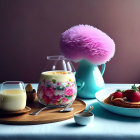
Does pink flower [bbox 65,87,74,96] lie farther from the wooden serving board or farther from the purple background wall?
the purple background wall

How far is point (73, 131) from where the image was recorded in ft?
2.29

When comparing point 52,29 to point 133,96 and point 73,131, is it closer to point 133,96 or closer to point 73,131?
point 133,96

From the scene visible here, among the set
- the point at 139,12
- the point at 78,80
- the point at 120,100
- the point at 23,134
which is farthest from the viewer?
the point at 139,12

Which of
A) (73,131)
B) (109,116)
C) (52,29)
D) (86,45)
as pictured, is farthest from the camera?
(52,29)

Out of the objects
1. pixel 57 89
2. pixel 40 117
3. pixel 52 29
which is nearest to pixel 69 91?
pixel 57 89

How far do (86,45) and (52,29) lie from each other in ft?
4.97

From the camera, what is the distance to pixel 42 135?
681 mm

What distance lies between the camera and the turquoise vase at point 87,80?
106 centimetres

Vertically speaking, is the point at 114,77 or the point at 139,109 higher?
the point at 139,109

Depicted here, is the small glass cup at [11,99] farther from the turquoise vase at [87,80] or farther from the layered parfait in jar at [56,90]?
the turquoise vase at [87,80]

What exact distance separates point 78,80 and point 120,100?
0.88 feet

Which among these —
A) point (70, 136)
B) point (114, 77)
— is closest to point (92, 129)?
point (70, 136)

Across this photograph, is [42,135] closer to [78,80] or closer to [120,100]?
[120,100]

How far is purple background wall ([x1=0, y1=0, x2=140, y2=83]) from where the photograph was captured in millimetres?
2410
